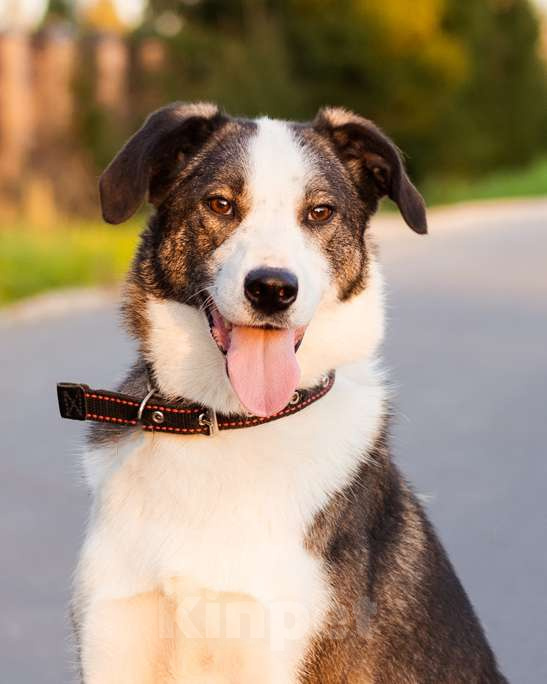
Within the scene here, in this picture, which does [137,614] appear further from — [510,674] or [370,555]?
[510,674]

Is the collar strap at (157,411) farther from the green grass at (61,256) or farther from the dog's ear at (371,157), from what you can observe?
the green grass at (61,256)

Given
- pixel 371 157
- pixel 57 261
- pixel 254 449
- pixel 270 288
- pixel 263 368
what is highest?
pixel 371 157

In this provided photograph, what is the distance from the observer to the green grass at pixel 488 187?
2428 centimetres

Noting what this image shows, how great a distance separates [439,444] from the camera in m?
7.51

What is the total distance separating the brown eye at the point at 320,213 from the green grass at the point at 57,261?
777 cm

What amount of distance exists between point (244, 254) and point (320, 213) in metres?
0.36

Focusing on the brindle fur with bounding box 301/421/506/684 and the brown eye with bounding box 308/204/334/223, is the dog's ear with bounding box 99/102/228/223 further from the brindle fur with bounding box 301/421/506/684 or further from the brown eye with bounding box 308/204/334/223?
the brindle fur with bounding box 301/421/506/684

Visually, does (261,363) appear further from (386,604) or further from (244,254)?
(386,604)

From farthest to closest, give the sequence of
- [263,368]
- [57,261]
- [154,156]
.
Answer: [57,261], [154,156], [263,368]

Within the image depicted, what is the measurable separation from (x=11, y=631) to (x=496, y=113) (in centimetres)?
2892

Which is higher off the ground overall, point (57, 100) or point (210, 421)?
point (210, 421)

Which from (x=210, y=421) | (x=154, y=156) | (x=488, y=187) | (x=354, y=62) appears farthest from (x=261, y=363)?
(x=354, y=62)

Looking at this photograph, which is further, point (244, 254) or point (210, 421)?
point (210, 421)

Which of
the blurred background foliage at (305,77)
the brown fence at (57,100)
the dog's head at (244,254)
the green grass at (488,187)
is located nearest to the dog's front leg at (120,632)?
the dog's head at (244,254)
